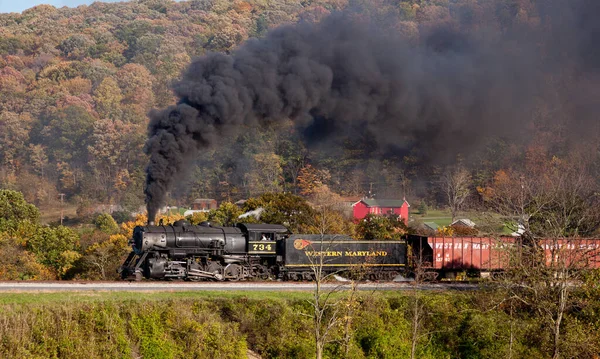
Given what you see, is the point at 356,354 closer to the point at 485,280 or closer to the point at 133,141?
the point at 485,280

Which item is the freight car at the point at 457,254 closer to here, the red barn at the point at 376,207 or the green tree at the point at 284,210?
the green tree at the point at 284,210

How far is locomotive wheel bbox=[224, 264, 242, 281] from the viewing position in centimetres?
3359

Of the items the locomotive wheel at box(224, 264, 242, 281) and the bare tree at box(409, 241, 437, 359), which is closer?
the bare tree at box(409, 241, 437, 359)

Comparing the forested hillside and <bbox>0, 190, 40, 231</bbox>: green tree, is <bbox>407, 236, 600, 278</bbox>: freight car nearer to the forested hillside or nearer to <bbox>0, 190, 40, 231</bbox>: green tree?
the forested hillside

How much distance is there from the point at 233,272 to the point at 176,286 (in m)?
4.73

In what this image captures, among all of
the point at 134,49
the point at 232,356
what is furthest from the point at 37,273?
the point at 134,49

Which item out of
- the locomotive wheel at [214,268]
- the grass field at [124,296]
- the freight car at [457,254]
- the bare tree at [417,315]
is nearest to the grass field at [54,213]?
the locomotive wheel at [214,268]

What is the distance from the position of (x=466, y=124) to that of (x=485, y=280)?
129ft

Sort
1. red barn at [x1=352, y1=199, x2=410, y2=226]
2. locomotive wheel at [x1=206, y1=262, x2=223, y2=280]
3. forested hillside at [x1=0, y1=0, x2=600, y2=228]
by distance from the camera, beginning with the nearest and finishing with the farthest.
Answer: locomotive wheel at [x1=206, y1=262, x2=223, y2=280] → red barn at [x1=352, y1=199, x2=410, y2=226] → forested hillside at [x1=0, y1=0, x2=600, y2=228]

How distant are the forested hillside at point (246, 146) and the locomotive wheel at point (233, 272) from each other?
87.3 feet

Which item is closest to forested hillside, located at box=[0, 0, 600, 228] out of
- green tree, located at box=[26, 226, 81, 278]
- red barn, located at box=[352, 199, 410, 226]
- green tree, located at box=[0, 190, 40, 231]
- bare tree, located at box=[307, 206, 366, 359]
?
red barn, located at box=[352, 199, 410, 226]

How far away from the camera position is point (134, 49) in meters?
186

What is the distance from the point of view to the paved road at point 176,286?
27625 millimetres

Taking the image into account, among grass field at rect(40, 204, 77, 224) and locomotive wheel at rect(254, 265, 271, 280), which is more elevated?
grass field at rect(40, 204, 77, 224)
